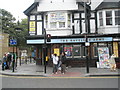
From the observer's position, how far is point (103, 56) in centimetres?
1616

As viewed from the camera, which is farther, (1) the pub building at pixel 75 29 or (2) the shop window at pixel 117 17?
(2) the shop window at pixel 117 17

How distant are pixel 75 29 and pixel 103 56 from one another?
472cm

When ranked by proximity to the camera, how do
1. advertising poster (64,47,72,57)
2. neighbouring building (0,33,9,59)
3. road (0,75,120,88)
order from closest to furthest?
road (0,75,120,88), advertising poster (64,47,72,57), neighbouring building (0,33,9,59)

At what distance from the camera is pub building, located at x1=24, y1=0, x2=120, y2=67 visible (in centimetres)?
1677

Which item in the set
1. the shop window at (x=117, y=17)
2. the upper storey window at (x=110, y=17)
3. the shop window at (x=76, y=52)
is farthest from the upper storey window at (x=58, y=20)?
the shop window at (x=117, y=17)

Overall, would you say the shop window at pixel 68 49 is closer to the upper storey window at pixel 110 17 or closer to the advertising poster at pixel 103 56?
the advertising poster at pixel 103 56

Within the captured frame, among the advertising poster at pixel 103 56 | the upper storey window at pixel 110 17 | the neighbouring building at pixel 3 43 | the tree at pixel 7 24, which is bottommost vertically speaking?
the advertising poster at pixel 103 56

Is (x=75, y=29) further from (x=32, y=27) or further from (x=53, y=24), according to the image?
(x=32, y=27)

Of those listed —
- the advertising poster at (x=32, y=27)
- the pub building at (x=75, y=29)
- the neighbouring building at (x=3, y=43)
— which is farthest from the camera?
the neighbouring building at (x=3, y=43)

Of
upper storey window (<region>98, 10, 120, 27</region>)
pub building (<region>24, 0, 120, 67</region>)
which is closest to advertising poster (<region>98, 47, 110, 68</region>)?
pub building (<region>24, 0, 120, 67</region>)

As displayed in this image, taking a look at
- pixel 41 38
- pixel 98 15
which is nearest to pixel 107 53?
pixel 98 15

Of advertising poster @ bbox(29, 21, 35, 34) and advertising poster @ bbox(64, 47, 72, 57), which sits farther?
advertising poster @ bbox(29, 21, 35, 34)

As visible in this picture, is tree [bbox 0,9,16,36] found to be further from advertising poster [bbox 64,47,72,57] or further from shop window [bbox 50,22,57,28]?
advertising poster [bbox 64,47,72,57]

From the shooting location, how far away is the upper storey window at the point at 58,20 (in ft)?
59.1
